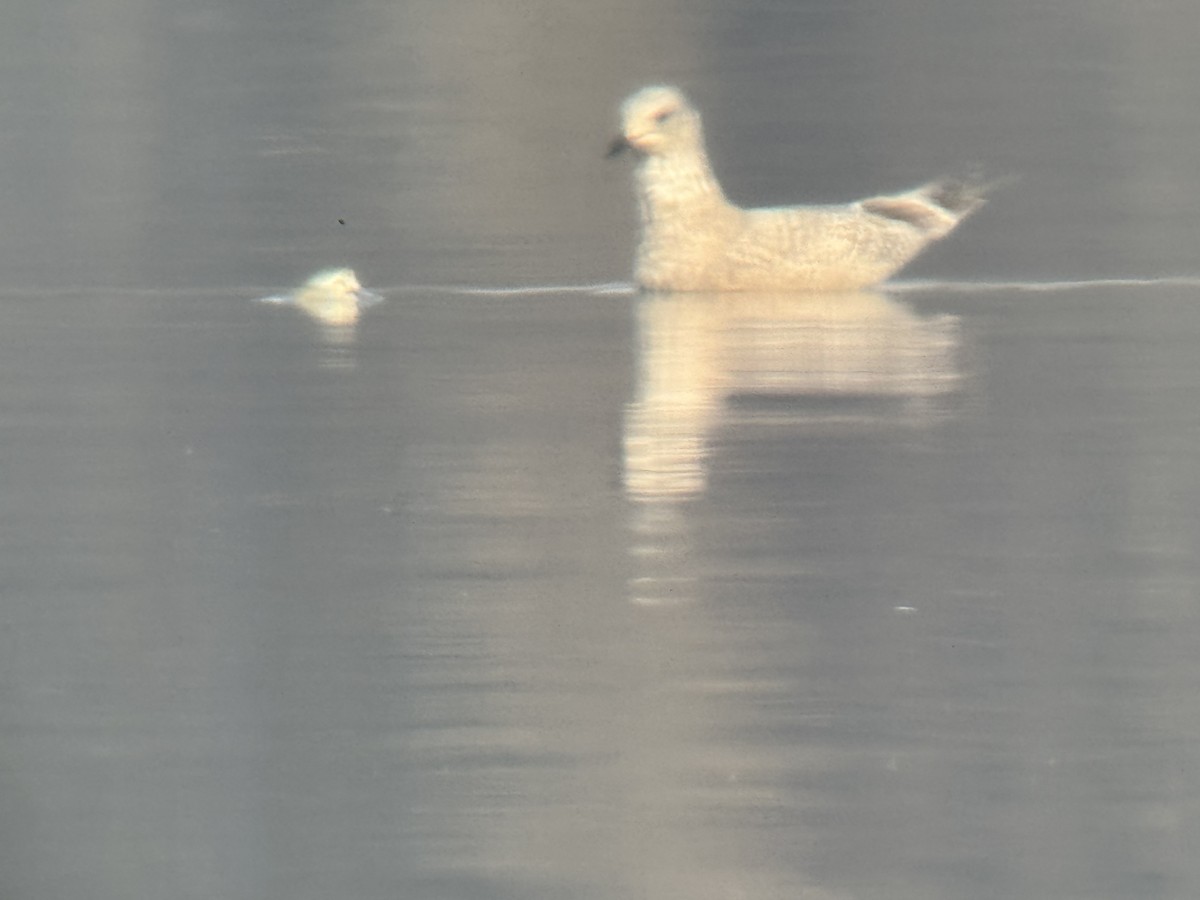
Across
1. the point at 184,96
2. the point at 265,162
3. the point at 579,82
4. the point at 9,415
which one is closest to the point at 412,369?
the point at 9,415

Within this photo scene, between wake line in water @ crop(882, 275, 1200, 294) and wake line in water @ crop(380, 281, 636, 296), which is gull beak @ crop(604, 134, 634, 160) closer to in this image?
wake line in water @ crop(380, 281, 636, 296)

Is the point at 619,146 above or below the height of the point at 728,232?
above

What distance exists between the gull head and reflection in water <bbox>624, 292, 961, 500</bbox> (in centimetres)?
64

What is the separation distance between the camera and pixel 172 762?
5.12m

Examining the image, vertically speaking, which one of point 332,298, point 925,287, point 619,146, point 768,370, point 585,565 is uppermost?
point 619,146

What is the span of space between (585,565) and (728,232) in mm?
5323

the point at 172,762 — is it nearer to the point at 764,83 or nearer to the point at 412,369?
the point at 412,369

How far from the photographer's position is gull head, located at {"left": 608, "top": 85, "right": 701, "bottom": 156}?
39.4 feet

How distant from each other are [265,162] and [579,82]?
5.74 metres

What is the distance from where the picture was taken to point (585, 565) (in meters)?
6.49

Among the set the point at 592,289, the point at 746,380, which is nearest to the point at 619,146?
the point at 592,289

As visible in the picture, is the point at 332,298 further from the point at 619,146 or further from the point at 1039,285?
the point at 1039,285

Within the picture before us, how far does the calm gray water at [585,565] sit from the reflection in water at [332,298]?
0.38 ft

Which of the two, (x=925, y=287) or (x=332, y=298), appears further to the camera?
(x=925, y=287)
